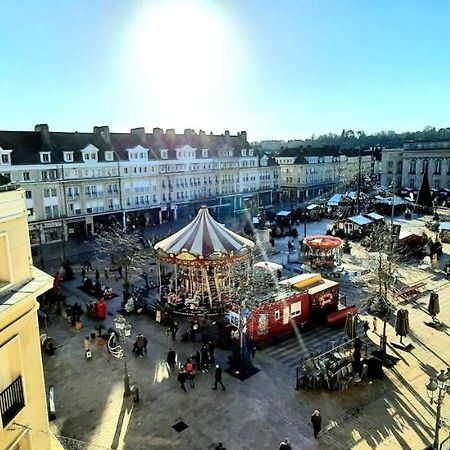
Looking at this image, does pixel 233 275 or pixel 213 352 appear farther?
pixel 233 275

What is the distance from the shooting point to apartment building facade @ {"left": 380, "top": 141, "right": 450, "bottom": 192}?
71188 millimetres

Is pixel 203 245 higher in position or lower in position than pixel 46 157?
lower

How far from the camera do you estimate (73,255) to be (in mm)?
37844

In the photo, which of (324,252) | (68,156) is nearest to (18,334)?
(324,252)

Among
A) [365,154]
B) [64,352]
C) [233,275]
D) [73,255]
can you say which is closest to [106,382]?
[64,352]

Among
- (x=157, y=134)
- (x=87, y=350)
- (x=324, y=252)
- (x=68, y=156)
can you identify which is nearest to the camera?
(x=87, y=350)

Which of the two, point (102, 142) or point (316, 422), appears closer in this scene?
point (316, 422)

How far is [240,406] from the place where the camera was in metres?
15.3

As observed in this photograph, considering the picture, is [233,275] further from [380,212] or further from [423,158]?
[423,158]

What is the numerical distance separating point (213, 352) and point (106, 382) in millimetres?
4659

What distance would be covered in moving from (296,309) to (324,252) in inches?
451

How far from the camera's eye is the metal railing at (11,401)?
Result: 664 centimetres

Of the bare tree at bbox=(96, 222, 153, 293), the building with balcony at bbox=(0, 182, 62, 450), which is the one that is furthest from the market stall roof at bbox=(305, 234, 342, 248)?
the building with balcony at bbox=(0, 182, 62, 450)

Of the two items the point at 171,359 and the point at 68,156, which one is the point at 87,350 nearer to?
the point at 171,359
